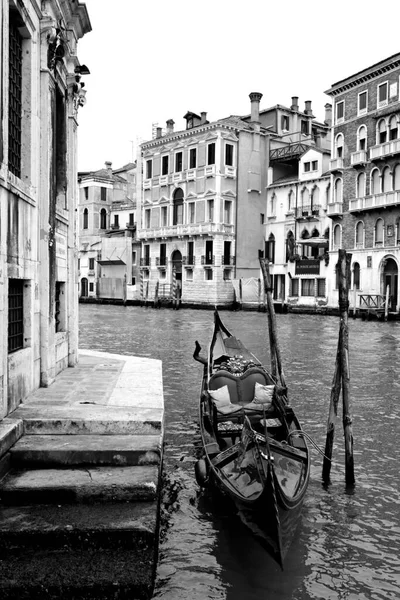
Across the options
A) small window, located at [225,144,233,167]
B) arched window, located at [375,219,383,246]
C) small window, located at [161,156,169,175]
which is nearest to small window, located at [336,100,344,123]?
arched window, located at [375,219,383,246]

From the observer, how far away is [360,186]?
3209 centimetres

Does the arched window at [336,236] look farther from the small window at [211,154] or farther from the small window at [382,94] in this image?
the small window at [211,154]

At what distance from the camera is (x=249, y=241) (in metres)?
40.3

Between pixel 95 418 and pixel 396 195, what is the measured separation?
87.4 ft

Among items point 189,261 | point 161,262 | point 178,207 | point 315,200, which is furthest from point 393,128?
point 161,262

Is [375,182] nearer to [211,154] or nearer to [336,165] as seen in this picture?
[336,165]

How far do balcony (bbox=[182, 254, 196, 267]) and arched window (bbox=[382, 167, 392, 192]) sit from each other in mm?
14220

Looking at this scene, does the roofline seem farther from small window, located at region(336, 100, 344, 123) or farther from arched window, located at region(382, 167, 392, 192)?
arched window, located at region(382, 167, 392, 192)

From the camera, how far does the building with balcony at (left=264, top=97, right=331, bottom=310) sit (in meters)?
35.0

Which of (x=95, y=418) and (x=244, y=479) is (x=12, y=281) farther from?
(x=244, y=479)

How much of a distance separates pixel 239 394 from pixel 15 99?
405cm

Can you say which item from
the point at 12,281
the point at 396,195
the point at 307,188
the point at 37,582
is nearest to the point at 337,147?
the point at 307,188

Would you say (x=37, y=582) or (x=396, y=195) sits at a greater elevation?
(x=396, y=195)

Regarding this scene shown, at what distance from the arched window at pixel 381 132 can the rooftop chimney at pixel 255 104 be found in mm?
10990
